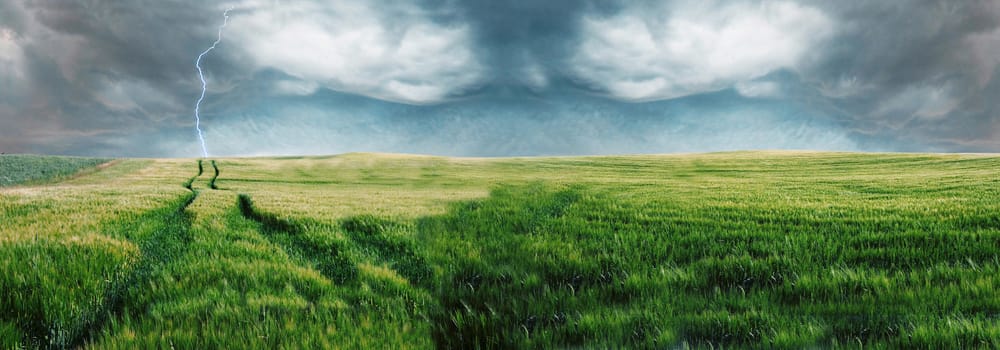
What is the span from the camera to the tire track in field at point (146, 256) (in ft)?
13.0

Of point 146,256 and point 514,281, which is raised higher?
point 146,256

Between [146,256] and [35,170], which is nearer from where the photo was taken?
[146,256]

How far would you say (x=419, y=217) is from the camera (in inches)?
344

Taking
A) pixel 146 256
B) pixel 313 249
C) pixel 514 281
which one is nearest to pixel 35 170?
pixel 146 256

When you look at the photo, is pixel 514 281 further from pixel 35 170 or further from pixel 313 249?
pixel 35 170

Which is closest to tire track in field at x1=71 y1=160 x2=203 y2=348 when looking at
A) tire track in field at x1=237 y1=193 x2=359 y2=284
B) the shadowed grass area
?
tire track in field at x1=237 y1=193 x2=359 y2=284

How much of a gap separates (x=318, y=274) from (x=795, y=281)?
4828mm

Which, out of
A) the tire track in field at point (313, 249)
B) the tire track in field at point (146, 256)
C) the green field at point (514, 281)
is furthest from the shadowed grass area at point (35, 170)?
the green field at point (514, 281)

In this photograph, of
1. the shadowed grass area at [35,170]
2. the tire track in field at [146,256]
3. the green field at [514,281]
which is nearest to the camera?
the green field at [514,281]

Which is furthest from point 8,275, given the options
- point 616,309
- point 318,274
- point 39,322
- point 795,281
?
point 795,281

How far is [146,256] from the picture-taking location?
6207 mm

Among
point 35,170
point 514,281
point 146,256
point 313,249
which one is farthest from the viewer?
point 35,170

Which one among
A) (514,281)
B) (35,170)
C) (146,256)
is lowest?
(514,281)

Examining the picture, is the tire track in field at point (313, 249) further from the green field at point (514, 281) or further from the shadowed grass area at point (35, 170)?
the shadowed grass area at point (35, 170)
